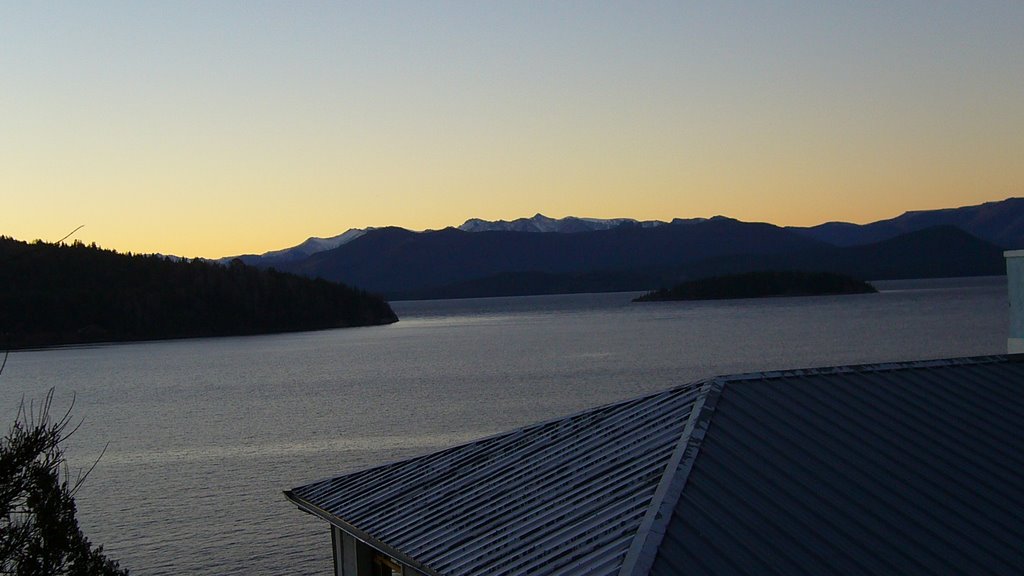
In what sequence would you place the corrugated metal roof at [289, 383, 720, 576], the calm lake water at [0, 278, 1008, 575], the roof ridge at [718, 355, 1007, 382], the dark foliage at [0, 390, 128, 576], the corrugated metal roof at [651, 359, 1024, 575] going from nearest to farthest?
1. the corrugated metal roof at [651, 359, 1024, 575]
2. the corrugated metal roof at [289, 383, 720, 576]
3. the dark foliage at [0, 390, 128, 576]
4. the roof ridge at [718, 355, 1007, 382]
5. the calm lake water at [0, 278, 1008, 575]

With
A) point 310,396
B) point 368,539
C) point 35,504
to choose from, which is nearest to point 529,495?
point 368,539

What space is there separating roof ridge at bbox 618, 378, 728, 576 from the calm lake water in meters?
19.1

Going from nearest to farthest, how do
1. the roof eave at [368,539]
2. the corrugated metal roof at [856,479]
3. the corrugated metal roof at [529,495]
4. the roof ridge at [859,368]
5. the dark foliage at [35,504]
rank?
1. the corrugated metal roof at [856,479]
2. the corrugated metal roof at [529,495]
3. the roof eave at [368,539]
4. the dark foliage at [35,504]
5. the roof ridge at [859,368]

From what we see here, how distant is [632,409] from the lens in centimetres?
1253

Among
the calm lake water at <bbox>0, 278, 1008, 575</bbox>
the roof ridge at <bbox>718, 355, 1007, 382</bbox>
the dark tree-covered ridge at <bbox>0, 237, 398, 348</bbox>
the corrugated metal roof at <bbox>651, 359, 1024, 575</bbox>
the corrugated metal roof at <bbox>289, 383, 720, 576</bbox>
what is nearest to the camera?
the corrugated metal roof at <bbox>651, 359, 1024, 575</bbox>

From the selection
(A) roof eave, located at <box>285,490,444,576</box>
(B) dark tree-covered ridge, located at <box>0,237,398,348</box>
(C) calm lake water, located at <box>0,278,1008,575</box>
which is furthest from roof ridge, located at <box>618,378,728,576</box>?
(B) dark tree-covered ridge, located at <box>0,237,398,348</box>

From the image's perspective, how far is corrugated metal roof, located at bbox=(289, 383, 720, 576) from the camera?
9.02 m

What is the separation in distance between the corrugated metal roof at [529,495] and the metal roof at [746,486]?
28 mm

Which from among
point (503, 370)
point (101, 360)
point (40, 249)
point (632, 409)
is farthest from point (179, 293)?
point (632, 409)

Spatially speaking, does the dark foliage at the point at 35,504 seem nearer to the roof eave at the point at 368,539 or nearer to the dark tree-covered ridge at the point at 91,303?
the roof eave at the point at 368,539

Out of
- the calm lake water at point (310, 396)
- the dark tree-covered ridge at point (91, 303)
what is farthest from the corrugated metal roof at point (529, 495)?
the dark tree-covered ridge at point (91, 303)

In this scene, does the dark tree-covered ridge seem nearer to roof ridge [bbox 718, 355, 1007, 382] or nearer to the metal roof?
the metal roof

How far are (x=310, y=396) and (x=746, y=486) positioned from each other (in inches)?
2636

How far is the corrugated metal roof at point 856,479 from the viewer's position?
8422 mm
